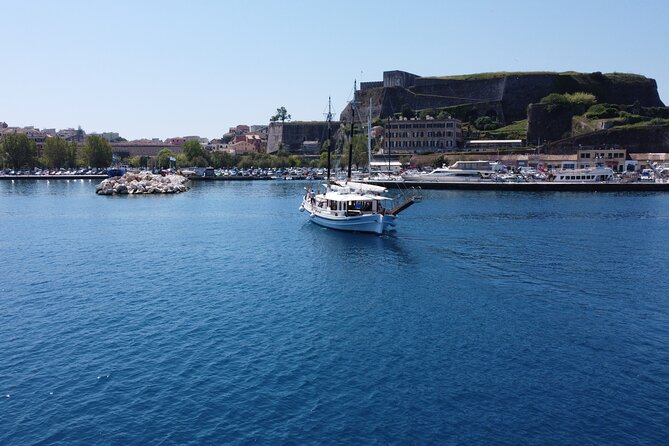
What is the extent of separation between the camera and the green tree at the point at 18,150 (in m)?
152

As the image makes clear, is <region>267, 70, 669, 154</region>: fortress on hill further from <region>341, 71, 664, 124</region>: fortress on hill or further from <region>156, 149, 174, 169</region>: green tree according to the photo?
<region>156, 149, 174, 169</region>: green tree

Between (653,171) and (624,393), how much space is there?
100508mm

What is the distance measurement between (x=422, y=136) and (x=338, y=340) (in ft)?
380

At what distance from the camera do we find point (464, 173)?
357 feet

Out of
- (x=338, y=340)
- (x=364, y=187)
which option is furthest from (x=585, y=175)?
(x=338, y=340)

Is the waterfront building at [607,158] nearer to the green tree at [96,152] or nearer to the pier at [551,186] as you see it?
the pier at [551,186]

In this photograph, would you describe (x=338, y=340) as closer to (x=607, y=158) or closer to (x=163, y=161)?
(x=607, y=158)

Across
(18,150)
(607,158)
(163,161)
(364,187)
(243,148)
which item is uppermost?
(243,148)

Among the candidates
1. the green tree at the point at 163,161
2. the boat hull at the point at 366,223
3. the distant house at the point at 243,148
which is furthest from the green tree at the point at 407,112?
the boat hull at the point at 366,223

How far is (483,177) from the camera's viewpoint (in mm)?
109688

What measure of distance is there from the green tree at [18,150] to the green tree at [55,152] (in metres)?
3.66

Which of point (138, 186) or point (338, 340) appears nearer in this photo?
point (338, 340)

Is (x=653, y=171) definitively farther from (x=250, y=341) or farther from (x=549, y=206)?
(x=250, y=341)

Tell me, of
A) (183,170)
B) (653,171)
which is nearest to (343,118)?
(183,170)
